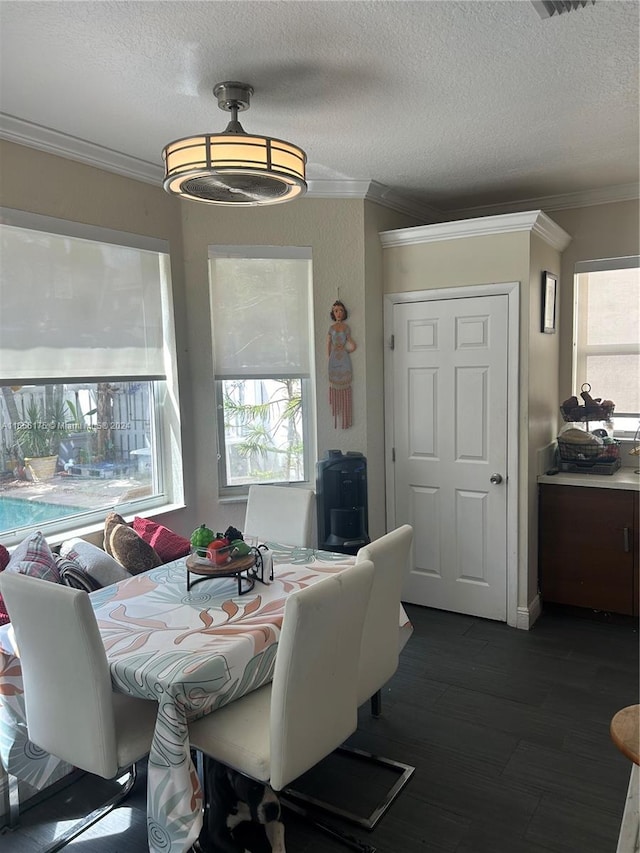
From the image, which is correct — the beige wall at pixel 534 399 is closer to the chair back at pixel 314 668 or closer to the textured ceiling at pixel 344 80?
the textured ceiling at pixel 344 80

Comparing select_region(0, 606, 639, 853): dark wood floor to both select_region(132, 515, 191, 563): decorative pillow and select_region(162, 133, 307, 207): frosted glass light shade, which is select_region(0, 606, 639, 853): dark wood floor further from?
select_region(162, 133, 307, 207): frosted glass light shade

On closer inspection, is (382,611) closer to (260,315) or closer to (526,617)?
(526,617)

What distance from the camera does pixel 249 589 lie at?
2438 millimetres

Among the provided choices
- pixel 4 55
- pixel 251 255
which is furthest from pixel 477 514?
pixel 4 55

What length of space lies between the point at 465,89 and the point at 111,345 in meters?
2.11

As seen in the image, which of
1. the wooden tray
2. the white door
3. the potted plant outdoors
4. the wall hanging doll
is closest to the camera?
the wooden tray

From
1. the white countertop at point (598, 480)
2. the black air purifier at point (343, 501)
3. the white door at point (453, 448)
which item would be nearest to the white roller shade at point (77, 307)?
the black air purifier at point (343, 501)

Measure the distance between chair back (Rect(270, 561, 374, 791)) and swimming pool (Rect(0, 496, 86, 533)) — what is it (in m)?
1.75

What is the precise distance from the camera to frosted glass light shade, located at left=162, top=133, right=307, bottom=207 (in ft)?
6.89

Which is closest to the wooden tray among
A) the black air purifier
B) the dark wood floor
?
the dark wood floor

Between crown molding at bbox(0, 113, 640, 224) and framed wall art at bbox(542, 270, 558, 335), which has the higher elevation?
crown molding at bbox(0, 113, 640, 224)

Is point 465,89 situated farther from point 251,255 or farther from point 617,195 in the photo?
point 617,195

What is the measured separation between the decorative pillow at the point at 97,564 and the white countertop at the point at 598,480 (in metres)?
2.50

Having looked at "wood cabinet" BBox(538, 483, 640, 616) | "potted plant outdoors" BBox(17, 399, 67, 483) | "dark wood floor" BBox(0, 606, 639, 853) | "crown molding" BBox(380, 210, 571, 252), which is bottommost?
"dark wood floor" BBox(0, 606, 639, 853)
